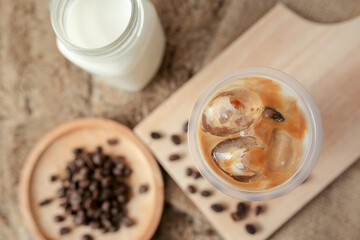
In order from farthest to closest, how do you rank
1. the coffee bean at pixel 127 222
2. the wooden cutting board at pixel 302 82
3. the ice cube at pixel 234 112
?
the coffee bean at pixel 127 222
the wooden cutting board at pixel 302 82
the ice cube at pixel 234 112

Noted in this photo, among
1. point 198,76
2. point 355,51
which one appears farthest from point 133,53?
point 355,51

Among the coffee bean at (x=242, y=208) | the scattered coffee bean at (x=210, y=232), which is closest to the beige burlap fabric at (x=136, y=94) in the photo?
the scattered coffee bean at (x=210, y=232)

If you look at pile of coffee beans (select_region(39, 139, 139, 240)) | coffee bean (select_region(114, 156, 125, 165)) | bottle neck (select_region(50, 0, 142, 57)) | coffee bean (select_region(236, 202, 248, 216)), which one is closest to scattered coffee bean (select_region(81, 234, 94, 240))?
pile of coffee beans (select_region(39, 139, 139, 240))

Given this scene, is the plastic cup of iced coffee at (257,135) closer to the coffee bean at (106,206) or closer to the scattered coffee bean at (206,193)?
the scattered coffee bean at (206,193)

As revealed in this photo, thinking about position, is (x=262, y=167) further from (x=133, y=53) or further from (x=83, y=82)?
(x=83, y=82)

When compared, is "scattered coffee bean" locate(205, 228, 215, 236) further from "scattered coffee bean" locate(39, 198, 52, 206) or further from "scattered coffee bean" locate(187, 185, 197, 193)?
"scattered coffee bean" locate(39, 198, 52, 206)
